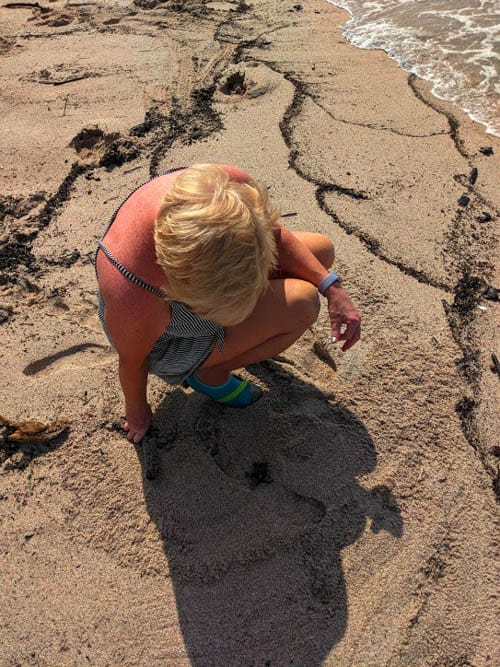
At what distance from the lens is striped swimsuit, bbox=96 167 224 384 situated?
1588 mm

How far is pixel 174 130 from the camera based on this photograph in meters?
3.33

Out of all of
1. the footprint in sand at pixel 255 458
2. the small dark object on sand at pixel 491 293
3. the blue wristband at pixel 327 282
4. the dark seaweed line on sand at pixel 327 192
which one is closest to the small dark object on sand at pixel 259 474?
the footprint in sand at pixel 255 458

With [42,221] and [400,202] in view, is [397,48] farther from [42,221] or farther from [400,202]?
[42,221]

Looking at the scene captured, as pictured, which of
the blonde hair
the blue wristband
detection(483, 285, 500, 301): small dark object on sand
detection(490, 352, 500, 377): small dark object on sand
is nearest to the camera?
the blonde hair

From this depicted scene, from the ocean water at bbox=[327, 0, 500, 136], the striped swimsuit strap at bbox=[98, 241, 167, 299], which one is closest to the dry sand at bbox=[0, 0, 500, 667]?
the ocean water at bbox=[327, 0, 500, 136]

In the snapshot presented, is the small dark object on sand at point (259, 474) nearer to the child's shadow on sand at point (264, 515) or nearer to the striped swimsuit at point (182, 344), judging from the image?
the child's shadow on sand at point (264, 515)

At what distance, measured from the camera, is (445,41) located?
4.32 m

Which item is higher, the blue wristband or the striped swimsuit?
the blue wristband

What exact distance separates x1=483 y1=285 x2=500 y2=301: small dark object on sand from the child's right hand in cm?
164

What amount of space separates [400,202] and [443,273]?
22.7 inches

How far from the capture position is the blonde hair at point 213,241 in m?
1.13

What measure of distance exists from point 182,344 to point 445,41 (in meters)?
4.14

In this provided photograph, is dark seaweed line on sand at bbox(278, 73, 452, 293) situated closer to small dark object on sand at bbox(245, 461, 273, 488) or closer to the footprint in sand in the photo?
the footprint in sand

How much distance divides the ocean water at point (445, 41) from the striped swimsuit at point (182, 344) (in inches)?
110
